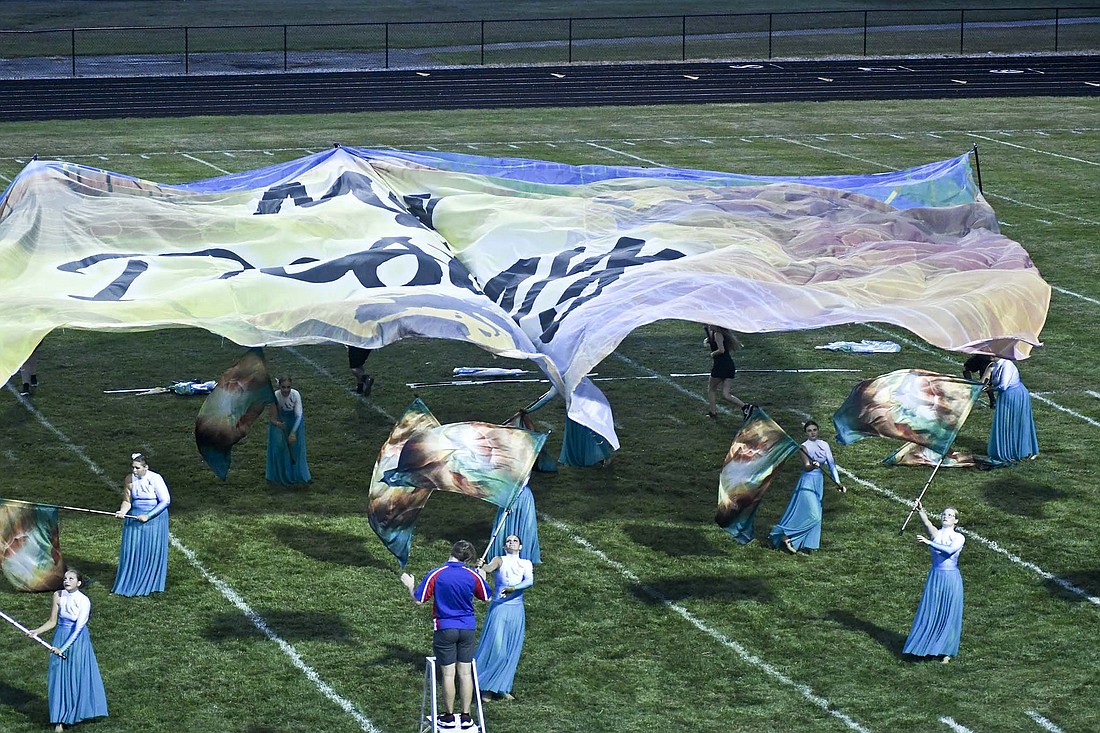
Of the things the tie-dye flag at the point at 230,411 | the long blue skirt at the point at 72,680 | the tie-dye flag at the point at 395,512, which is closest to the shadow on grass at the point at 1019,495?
the tie-dye flag at the point at 395,512

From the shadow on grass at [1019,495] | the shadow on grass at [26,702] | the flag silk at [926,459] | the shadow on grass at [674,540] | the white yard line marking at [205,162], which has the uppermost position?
the white yard line marking at [205,162]

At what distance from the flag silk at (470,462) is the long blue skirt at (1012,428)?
778 centimetres

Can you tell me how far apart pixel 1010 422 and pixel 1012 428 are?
9 centimetres

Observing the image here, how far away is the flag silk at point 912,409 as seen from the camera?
65.3 ft

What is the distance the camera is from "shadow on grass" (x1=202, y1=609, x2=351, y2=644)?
58.5ft

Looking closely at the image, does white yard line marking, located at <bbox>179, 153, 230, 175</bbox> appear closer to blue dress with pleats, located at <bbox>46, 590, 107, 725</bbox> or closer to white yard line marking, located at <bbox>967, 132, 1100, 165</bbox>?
white yard line marking, located at <bbox>967, 132, 1100, 165</bbox>

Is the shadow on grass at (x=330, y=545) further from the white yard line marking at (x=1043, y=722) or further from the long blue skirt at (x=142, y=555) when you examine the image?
the white yard line marking at (x=1043, y=722)

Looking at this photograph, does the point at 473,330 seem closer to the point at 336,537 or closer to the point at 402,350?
the point at 336,537

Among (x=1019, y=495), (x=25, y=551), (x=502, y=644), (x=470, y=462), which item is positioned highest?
(x=470, y=462)

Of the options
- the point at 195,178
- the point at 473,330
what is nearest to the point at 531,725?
the point at 473,330

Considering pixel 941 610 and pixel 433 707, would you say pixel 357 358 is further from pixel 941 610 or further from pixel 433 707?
pixel 433 707

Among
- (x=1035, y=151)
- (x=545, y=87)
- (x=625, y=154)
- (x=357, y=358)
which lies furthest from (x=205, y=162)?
(x=1035, y=151)

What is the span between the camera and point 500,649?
1639 cm

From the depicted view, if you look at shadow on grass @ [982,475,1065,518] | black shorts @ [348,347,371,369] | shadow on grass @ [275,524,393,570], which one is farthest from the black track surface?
shadow on grass @ [982,475,1065,518]
